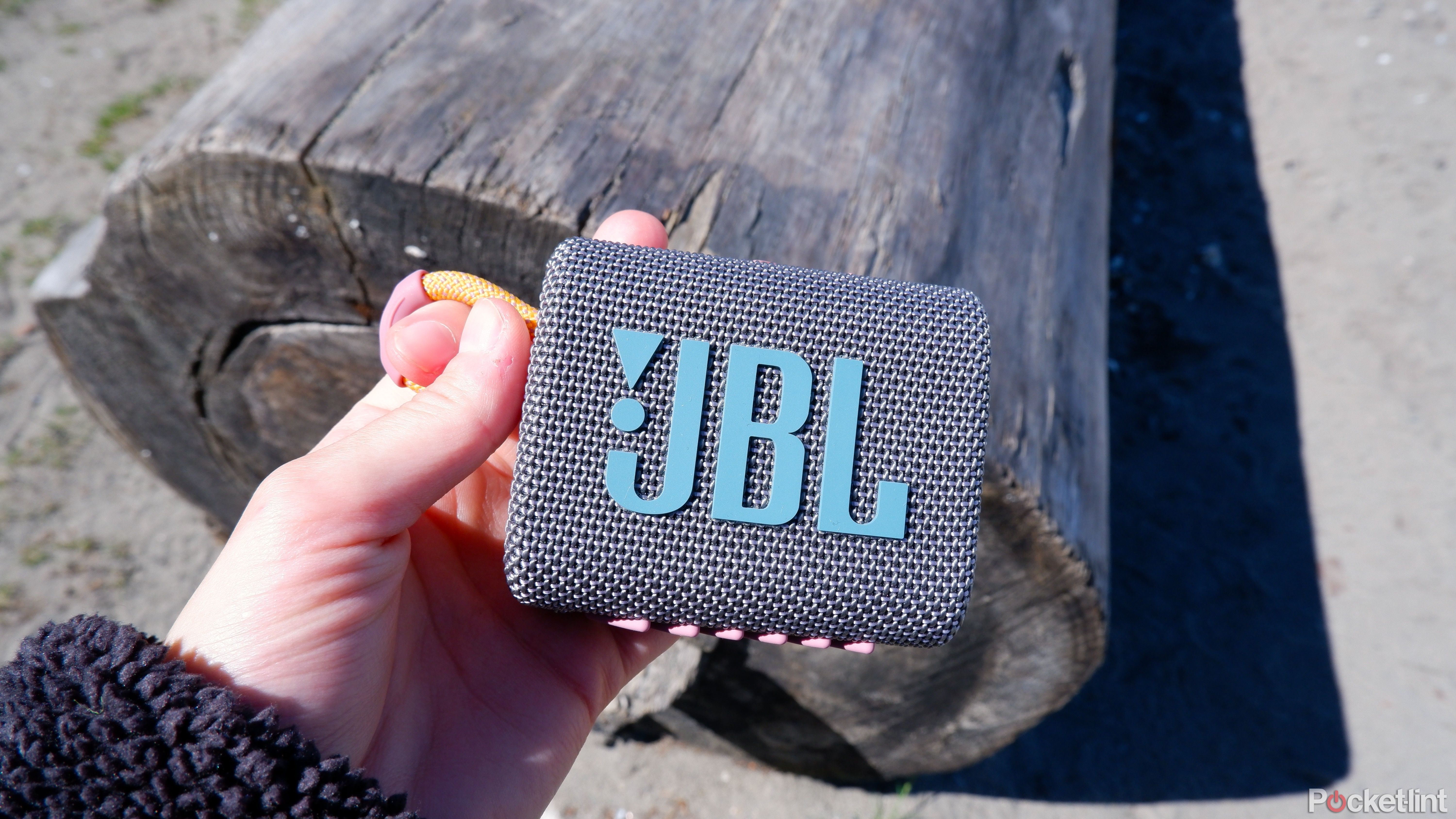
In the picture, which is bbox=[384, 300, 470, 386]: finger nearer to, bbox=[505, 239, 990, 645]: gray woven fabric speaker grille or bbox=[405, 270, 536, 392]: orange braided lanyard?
bbox=[405, 270, 536, 392]: orange braided lanyard

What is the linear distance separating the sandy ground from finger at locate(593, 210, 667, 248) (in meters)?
1.27

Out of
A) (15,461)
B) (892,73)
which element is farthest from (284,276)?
(15,461)

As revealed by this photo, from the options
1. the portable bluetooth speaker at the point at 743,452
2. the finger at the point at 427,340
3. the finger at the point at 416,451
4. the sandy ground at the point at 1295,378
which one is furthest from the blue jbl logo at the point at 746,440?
the sandy ground at the point at 1295,378

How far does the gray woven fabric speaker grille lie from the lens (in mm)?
921

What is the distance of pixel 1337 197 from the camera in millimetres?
3078

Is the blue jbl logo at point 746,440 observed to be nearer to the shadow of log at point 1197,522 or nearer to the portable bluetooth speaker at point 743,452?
the portable bluetooth speaker at point 743,452

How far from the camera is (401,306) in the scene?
1.08m

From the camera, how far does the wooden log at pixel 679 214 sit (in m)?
1.30

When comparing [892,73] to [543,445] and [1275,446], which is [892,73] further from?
[1275,446]

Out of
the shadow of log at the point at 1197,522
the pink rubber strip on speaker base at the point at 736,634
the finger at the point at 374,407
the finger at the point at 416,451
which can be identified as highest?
the finger at the point at 416,451

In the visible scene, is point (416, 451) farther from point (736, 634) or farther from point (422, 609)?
point (736, 634)

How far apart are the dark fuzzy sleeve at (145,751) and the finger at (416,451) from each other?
0.18 m

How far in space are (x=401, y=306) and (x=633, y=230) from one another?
0.95 feet

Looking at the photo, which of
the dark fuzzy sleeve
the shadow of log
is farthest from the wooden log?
the dark fuzzy sleeve
